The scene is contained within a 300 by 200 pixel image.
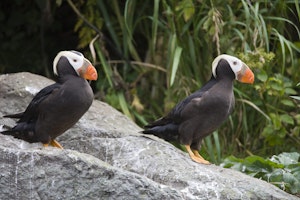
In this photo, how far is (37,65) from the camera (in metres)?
8.61

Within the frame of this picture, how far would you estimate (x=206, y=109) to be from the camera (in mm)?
5496

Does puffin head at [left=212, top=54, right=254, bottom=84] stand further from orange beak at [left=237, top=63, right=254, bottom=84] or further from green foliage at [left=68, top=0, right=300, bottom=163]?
green foliage at [left=68, top=0, right=300, bottom=163]

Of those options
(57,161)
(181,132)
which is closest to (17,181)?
(57,161)

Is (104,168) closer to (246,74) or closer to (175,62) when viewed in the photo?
(246,74)

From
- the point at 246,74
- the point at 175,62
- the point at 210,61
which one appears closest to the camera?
the point at 246,74

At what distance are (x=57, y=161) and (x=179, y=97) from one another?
3.04m

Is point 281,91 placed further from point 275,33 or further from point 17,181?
point 17,181

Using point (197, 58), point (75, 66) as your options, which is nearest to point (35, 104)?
point (75, 66)

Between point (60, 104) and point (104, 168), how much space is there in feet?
3.49

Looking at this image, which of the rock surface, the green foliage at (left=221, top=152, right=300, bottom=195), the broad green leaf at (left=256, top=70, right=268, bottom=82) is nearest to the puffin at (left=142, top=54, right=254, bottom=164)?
the rock surface

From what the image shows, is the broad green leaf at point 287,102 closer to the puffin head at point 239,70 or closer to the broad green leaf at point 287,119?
the broad green leaf at point 287,119

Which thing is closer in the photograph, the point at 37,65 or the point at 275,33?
the point at 275,33

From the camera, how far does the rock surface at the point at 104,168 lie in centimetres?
430

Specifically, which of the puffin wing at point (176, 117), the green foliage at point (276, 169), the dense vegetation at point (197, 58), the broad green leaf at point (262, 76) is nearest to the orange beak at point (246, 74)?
the puffin wing at point (176, 117)
